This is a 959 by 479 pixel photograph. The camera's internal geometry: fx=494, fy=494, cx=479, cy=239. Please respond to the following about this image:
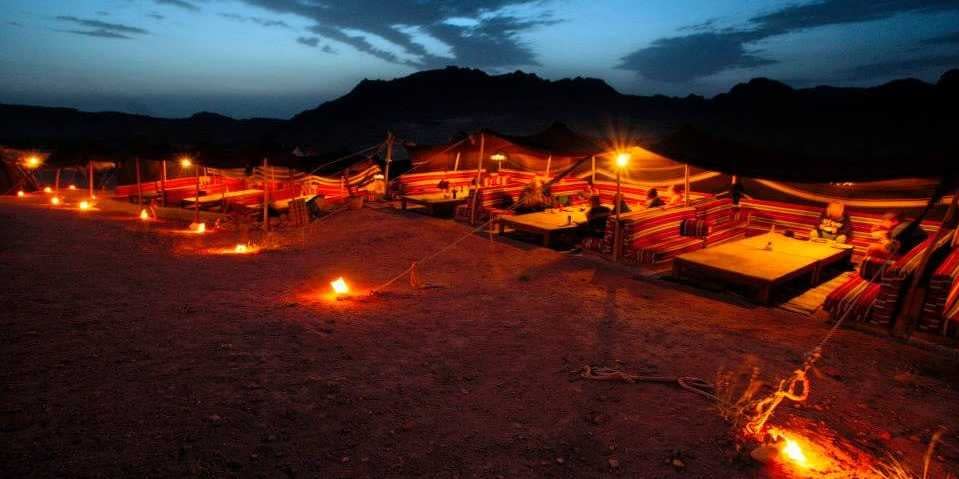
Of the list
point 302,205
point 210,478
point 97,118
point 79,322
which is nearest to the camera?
point 210,478

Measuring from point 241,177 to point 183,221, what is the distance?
4.41 meters

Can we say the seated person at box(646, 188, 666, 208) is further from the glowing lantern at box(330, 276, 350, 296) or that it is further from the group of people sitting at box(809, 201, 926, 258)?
the glowing lantern at box(330, 276, 350, 296)

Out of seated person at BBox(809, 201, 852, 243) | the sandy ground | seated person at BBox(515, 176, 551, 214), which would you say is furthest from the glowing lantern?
seated person at BBox(809, 201, 852, 243)

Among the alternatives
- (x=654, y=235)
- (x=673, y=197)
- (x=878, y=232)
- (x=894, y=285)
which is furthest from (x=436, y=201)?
(x=894, y=285)

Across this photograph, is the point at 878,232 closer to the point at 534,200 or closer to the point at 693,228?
the point at 693,228

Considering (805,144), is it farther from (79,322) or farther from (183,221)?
(79,322)

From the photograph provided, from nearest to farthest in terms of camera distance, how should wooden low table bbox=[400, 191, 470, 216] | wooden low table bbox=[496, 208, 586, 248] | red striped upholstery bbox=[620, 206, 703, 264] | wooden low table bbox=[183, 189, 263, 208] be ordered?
1. red striped upholstery bbox=[620, 206, 703, 264]
2. wooden low table bbox=[496, 208, 586, 248]
3. wooden low table bbox=[400, 191, 470, 216]
4. wooden low table bbox=[183, 189, 263, 208]

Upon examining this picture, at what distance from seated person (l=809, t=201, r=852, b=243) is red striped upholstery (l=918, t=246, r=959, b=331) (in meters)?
4.52

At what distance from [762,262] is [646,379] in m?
5.23

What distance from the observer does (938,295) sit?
6855mm

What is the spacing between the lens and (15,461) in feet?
12.6

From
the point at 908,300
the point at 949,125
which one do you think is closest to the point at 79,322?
the point at 908,300

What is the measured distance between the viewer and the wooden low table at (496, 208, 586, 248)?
41.5 ft

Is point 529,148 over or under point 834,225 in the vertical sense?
over
